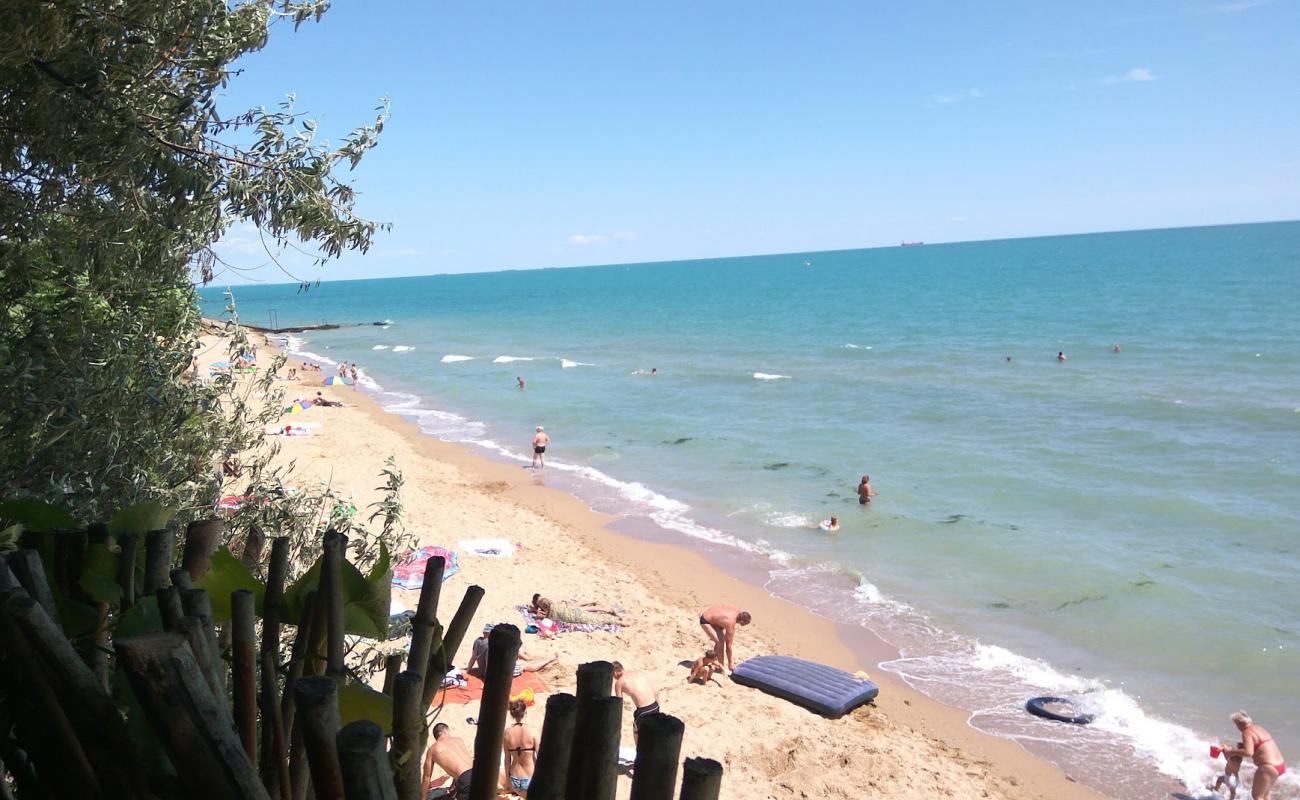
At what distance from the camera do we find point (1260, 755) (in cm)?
920

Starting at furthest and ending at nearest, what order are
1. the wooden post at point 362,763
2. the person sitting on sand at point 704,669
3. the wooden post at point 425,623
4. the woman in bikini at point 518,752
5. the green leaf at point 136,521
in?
the person sitting on sand at point 704,669
the woman in bikini at point 518,752
the green leaf at point 136,521
the wooden post at point 425,623
the wooden post at point 362,763

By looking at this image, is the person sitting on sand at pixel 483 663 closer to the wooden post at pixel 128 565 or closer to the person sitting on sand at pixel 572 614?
the person sitting on sand at pixel 572 614

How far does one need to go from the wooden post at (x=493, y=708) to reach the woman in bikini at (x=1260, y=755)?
984 cm

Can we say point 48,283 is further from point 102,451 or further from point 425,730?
point 425,730

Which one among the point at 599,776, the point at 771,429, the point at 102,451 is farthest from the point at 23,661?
the point at 771,429

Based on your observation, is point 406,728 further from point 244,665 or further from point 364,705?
point 244,665

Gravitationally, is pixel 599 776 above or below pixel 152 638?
below

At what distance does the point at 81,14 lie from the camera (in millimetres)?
4211

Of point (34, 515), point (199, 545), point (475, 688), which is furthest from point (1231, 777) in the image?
point (34, 515)

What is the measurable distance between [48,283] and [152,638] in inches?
163

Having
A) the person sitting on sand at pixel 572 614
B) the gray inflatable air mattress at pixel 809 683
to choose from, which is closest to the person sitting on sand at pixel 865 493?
the person sitting on sand at pixel 572 614

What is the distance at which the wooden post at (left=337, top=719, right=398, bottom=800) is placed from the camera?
1.49 m

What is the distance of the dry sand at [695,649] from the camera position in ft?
31.3

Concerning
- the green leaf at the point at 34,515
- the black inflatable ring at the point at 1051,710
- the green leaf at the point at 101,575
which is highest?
the green leaf at the point at 34,515
